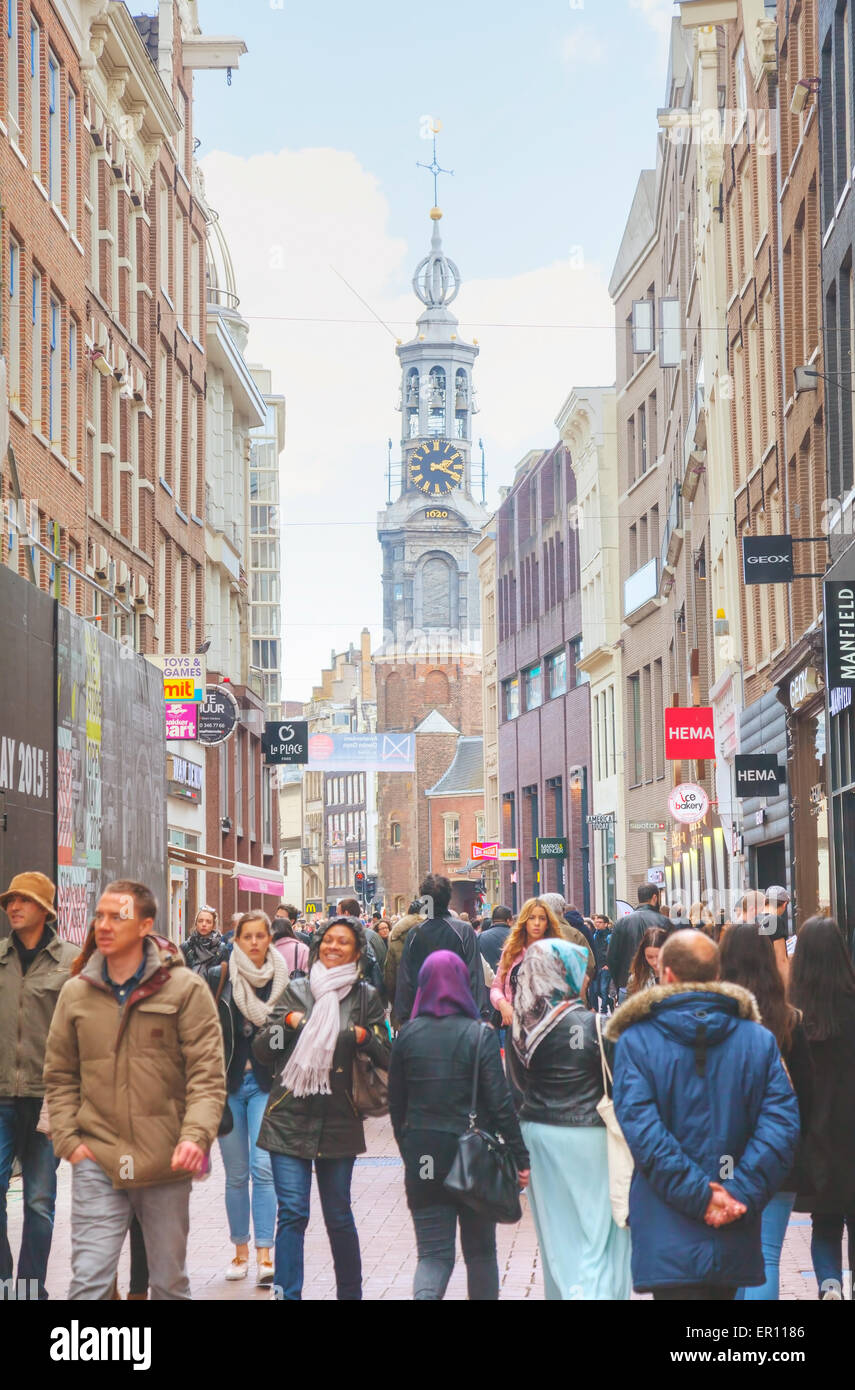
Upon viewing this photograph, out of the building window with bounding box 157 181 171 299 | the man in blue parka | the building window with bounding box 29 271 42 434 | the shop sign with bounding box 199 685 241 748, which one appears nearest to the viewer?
the man in blue parka

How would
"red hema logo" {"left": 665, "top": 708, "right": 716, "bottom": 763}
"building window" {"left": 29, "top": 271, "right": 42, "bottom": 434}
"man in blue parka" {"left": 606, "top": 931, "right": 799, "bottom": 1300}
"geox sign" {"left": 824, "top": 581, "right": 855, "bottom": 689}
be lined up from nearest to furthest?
"man in blue parka" {"left": 606, "top": 931, "right": 799, "bottom": 1300} → "geox sign" {"left": 824, "top": 581, "right": 855, "bottom": 689} → "building window" {"left": 29, "top": 271, "right": 42, "bottom": 434} → "red hema logo" {"left": 665, "top": 708, "right": 716, "bottom": 763}

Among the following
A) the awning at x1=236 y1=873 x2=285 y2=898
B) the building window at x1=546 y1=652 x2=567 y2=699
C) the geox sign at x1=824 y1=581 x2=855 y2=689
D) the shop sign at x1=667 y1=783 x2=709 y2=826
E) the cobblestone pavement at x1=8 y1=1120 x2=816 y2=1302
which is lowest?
the cobblestone pavement at x1=8 y1=1120 x2=816 y2=1302

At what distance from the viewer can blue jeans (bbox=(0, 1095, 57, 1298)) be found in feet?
27.4

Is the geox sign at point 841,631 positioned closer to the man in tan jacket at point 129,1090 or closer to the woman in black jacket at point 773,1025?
the woman in black jacket at point 773,1025

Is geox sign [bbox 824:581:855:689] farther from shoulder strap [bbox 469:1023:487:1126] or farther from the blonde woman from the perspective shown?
shoulder strap [bbox 469:1023:487:1126]

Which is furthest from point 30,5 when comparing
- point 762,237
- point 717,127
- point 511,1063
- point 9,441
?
point 511,1063

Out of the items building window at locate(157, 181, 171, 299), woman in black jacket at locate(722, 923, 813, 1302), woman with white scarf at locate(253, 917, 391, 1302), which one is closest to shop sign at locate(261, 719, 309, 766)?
building window at locate(157, 181, 171, 299)

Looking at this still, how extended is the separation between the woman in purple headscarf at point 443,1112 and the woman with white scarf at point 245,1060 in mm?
2424

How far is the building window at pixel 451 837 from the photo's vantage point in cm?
12012

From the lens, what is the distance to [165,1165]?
689 cm

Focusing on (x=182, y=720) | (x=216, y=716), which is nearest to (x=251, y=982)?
(x=182, y=720)

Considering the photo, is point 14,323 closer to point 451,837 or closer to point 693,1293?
point 693,1293

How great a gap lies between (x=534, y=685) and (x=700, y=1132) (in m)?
66.3

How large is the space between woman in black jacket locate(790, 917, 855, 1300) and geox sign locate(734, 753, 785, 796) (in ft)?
57.4
